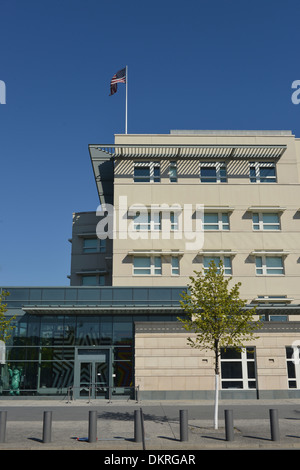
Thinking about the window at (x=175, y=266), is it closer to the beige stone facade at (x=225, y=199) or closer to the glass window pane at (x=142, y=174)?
the beige stone facade at (x=225, y=199)

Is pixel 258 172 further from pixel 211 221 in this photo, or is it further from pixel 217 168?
pixel 211 221

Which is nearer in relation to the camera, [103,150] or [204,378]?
[204,378]

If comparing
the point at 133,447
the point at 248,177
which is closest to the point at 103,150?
the point at 248,177

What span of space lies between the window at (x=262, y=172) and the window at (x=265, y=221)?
2.97 meters

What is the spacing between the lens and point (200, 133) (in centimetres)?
4034

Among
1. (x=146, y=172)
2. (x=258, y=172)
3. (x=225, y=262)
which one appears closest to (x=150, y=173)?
(x=146, y=172)

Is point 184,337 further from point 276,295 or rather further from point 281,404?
point 276,295

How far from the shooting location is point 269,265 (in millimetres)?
36906

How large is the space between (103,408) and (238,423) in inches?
319

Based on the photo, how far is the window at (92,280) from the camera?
43881mm

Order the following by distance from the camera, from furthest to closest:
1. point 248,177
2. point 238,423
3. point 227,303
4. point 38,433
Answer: point 248,177 → point 227,303 → point 238,423 → point 38,433

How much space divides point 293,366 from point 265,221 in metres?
13.3

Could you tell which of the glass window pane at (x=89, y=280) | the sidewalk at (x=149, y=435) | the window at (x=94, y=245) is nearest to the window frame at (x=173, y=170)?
the window at (x=94, y=245)
